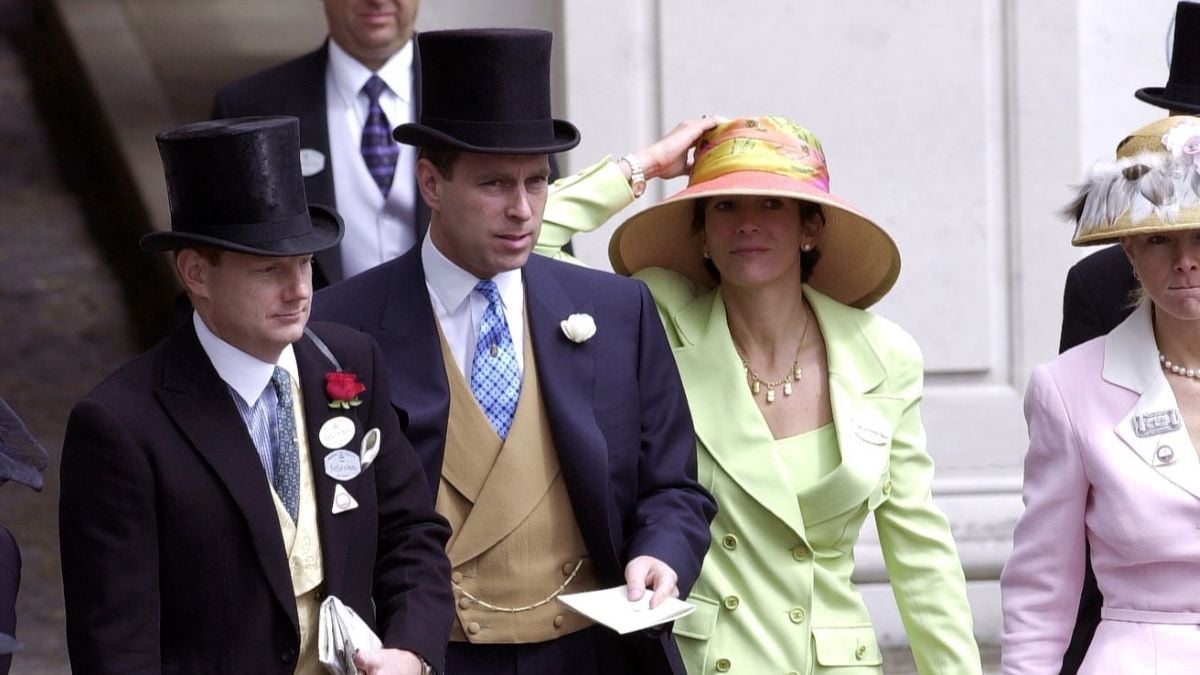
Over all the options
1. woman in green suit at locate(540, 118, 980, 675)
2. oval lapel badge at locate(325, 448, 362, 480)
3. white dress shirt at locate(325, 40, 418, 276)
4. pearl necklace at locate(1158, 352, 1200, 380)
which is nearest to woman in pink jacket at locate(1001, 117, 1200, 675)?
pearl necklace at locate(1158, 352, 1200, 380)

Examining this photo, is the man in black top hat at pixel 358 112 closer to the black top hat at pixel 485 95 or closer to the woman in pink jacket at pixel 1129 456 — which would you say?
the black top hat at pixel 485 95

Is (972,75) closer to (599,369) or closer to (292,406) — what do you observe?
(599,369)

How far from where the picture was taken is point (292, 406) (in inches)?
152

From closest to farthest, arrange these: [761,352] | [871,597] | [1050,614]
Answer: [1050,614] → [761,352] → [871,597]

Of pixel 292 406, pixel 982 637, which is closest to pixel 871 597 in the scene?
pixel 982 637

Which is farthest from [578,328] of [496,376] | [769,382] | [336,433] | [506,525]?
[336,433]

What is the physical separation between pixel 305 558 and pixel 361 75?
2349mm

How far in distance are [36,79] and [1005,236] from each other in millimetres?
9057

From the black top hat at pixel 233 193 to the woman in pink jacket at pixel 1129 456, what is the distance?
137 centimetres

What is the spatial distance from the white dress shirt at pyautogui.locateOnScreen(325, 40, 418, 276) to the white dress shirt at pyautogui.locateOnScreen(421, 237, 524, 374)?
1.30 m

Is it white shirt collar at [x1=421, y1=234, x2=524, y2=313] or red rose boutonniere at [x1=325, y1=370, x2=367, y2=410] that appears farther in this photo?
white shirt collar at [x1=421, y1=234, x2=524, y2=313]

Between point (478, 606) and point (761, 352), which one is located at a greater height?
point (761, 352)

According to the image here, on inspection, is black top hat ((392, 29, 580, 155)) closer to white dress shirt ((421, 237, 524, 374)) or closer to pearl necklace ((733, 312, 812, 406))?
white dress shirt ((421, 237, 524, 374))

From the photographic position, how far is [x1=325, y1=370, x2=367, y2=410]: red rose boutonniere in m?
3.89
